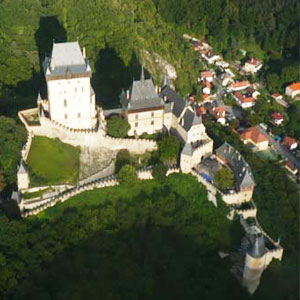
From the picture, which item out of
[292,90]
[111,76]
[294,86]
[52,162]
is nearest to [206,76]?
[292,90]

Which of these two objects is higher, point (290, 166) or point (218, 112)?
point (218, 112)

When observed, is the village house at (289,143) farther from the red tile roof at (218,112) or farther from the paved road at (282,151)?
the red tile roof at (218,112)

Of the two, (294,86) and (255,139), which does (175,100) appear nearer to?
(255,139)

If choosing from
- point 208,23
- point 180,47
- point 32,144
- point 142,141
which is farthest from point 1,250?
point 208,23

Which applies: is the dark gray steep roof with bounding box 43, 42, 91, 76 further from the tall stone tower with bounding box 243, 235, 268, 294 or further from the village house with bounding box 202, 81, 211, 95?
the village house with bounding box 202, 81, 211, 95

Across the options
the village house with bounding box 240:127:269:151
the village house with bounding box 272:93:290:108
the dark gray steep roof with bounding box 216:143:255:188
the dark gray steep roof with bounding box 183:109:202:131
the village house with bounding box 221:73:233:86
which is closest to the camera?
the dark gray steep roof with bounding box 216:143:255:188

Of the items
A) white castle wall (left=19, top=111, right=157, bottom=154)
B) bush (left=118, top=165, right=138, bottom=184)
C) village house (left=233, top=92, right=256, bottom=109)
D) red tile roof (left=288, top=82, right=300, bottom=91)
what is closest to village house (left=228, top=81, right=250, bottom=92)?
village house (left=233, top=92, right=256, bottom=109)
